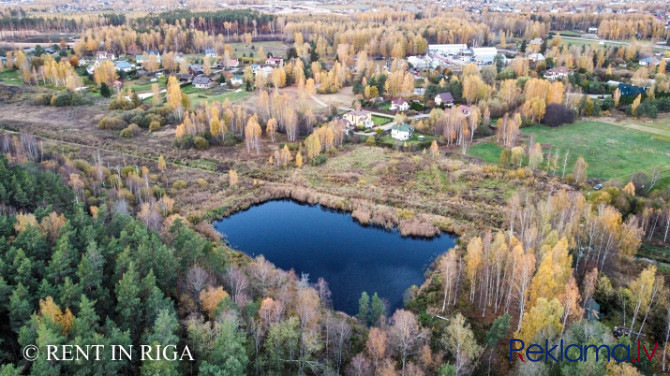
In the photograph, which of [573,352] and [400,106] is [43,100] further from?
[573,352]

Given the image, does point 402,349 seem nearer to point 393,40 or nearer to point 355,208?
point 355,208

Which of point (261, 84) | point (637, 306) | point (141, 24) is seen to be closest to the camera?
point (637, 306)

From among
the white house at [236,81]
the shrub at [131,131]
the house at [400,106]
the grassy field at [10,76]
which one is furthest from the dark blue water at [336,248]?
the grassy field at [10,76]

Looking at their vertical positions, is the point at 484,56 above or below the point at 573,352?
above

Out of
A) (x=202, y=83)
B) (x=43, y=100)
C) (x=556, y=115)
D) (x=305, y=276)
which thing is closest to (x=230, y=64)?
(x=202, y=83)

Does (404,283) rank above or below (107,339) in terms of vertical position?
below

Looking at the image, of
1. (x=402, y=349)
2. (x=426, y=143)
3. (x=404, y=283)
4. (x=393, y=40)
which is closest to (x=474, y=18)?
(x=393, y=40)

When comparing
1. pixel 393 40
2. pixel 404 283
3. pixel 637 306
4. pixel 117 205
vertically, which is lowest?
pixel 404 283
